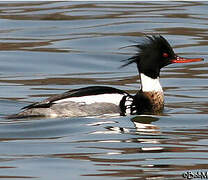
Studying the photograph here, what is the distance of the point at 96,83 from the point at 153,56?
2.62 m

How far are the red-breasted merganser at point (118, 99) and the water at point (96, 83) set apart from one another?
9.7 inches

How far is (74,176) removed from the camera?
9.17 m

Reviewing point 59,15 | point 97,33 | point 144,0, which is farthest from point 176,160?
point 144,0

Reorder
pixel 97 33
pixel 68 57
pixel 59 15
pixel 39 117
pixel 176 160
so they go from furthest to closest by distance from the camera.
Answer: pixel 59 15 < pixel 97 33 < pixel 68 57 < pixel 39 117 < pixel 176 160

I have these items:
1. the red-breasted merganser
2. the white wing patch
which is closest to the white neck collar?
the red-breasted merganser

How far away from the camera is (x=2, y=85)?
50.3ft

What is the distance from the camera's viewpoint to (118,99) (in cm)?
1294

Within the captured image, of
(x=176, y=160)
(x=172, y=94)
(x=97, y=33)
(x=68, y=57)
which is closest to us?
(x=176, y=160)

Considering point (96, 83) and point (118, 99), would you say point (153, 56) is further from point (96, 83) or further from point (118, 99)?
point (96, 83)

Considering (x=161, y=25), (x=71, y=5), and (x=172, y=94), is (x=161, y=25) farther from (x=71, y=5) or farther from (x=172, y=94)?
(x=172, y=94)

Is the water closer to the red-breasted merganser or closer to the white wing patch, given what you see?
the red-breasted merganser

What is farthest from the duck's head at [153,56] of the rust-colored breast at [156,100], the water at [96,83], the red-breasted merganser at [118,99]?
the water at [96,83]

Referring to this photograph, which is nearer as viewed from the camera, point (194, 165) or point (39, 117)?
point (194, 165)

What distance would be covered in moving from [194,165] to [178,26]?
11.2 metres
